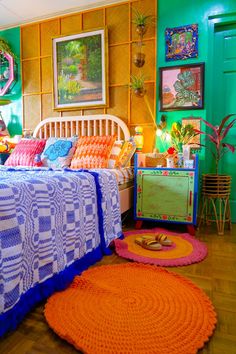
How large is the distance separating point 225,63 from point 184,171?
1.33m

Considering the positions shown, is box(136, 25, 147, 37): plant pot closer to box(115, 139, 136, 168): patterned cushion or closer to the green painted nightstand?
box(115, 139, 136, 168): patterned cushion

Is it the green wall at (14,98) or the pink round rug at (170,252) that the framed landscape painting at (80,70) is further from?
the pink round rug at (170,252)

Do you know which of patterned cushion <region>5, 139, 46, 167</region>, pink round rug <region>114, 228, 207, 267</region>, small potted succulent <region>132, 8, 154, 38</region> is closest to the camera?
pink round rug <region>114, 228, 207, 267</region>

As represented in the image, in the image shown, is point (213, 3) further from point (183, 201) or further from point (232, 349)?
point (232, 349)

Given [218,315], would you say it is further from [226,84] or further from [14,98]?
[14,98]

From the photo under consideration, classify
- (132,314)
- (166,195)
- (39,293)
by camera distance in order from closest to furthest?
1. (132,314)
2. (39,293)
3. (166,195)

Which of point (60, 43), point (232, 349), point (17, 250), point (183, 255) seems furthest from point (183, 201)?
point (60, 43)

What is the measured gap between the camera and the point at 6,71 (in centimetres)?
351

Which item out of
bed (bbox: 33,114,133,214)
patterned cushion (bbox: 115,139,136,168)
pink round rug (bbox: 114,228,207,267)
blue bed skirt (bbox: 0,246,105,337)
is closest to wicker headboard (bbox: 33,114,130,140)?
bed (bbox: 33,114,133,214)

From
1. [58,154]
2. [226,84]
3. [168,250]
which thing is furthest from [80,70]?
[168,250]

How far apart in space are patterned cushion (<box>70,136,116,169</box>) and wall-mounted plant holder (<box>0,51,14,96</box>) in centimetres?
172

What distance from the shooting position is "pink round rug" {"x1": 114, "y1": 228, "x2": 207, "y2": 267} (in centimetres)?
167

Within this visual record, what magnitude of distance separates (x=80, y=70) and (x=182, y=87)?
1244 millimetres

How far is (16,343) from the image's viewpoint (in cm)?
94
